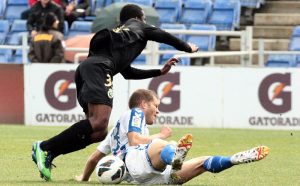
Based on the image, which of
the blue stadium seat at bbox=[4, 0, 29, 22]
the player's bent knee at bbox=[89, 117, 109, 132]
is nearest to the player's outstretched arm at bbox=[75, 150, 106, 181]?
the player's bent knee at bbox=[89, 117, 109, 132]

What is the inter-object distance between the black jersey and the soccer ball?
1202 mm

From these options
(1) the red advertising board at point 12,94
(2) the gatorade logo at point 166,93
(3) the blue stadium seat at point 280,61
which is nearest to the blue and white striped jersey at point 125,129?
(2) the gatorade logo at point 166,93

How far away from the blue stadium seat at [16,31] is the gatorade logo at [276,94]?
7.69 metres

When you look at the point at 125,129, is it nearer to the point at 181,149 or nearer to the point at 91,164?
the point at 91,164

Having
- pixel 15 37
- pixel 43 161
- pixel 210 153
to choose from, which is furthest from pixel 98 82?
pixel 15 37

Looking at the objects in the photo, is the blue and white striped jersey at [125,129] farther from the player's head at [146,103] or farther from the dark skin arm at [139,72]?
the dark skin arm at [139,72]

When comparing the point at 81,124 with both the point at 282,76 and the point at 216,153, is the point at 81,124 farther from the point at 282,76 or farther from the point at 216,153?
the point at 282,76

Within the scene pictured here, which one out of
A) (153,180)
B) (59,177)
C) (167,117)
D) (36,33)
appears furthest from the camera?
(36,33)

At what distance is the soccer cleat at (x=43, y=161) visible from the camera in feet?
35.6

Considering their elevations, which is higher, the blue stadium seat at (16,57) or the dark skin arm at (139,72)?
the dark skin arm at (139,72)

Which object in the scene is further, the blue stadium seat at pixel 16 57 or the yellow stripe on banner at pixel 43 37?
the blue stadium seat at pixel 16 57

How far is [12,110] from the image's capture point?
21250 mm

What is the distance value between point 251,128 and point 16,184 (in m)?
11.1

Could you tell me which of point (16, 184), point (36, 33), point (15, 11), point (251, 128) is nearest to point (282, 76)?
point (251, 128)
